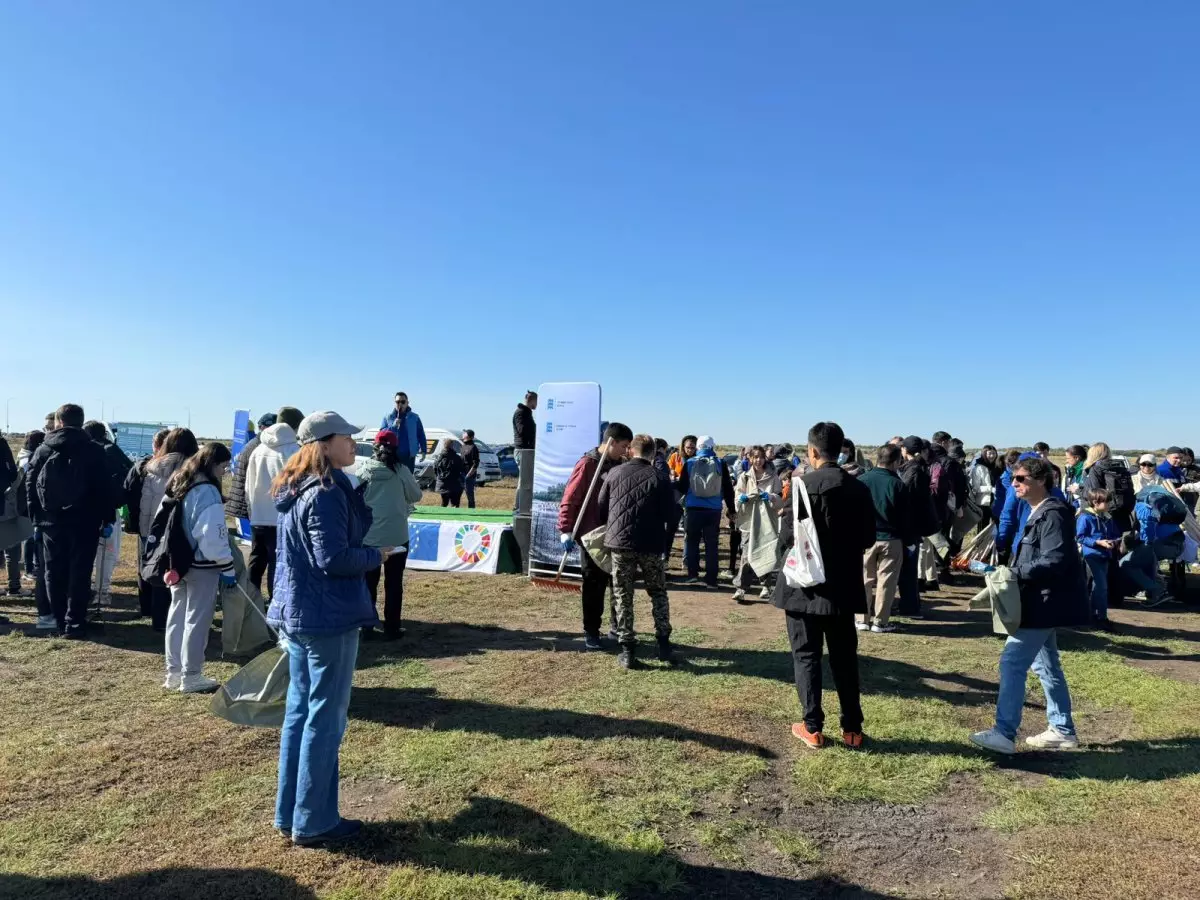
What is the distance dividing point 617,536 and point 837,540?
199 centimetres

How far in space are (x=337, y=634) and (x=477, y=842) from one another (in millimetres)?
1156

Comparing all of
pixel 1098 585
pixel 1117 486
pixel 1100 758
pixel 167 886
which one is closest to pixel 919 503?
pixel 1098 585

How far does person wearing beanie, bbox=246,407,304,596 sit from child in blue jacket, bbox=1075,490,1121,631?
26.5 ft

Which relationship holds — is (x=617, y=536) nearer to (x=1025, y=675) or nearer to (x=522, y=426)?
(x=1025, y=675)

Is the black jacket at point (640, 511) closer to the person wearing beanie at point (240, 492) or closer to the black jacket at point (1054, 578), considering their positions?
the black jacket at point (1054, 578)

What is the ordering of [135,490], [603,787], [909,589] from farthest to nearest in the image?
[909,589] → [135,490] → [603,787]

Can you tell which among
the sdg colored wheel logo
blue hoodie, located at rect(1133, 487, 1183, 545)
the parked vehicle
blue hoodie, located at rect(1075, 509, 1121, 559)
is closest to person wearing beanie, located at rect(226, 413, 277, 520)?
the sdg colored wheel logo

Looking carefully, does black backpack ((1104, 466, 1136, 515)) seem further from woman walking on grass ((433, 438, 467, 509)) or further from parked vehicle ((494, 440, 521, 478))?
parked vehicle ((494, 440, 521, 478))

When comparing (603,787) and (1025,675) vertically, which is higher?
(1025,675)

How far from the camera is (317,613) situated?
3.25 metres

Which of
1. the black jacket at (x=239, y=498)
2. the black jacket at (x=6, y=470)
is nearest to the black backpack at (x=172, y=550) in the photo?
the black jacket at (x=239, y=498)

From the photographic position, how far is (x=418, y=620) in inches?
313

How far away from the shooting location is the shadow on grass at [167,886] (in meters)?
2.98

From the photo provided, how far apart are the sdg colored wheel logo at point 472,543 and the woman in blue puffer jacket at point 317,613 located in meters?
7.29
